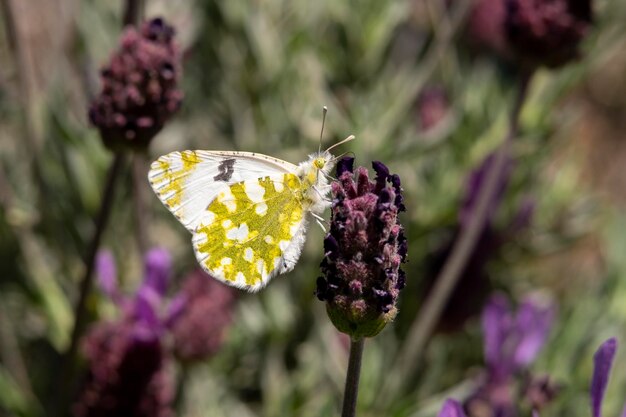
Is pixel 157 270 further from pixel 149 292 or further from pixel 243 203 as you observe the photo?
pixel 243 203

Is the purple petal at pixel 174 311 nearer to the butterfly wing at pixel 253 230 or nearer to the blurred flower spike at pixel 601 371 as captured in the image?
the butterfly wing at pixel 253 230

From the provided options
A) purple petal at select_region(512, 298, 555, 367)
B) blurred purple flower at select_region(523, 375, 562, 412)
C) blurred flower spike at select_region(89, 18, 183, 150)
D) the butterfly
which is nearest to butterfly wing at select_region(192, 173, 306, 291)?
the butterfly

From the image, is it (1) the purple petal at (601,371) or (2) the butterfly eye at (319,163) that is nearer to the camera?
(1) the purple petal at (601,371)

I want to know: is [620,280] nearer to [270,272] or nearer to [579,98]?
[270,272]

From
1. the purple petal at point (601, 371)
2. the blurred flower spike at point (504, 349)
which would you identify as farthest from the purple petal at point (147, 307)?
the purple petal at point (601, 371)

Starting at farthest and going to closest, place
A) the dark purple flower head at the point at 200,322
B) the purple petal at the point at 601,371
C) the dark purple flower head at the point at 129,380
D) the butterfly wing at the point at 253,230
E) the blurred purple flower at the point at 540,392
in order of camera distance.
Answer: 1. the dark purple flower head at the point at 200,322
2. the dark purple flower head at the point at 129,380
3. the blurred purple flower at the point at 540,392
4. the butterfly wing at the point at 253,230
5. the purple petal at the point at 601,371

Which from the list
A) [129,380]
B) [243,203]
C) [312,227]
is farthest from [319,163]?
[312,227]

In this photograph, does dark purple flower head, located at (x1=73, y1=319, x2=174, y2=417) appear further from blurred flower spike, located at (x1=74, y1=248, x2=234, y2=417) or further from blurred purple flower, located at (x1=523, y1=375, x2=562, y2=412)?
blurred purple flower, located at (x1=523, y1=375, x2=562, y2=412)
